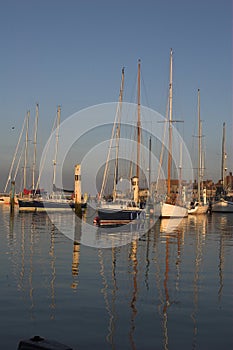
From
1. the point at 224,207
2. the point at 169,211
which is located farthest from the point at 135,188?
the point at 224,207

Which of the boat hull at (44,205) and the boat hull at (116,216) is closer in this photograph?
the boat hull at (116,216)

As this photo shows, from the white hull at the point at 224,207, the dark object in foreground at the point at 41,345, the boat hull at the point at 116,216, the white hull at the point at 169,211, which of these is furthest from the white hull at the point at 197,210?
the dark object in foreground at the point at 41,345

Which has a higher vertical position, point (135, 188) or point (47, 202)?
point (135, 188)

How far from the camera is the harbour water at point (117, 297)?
11789mm

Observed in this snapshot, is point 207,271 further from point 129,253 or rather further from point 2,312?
point 2,312

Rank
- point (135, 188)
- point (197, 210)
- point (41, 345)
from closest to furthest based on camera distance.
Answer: point (41, 345) < point (135, 188) < point (197, 210)

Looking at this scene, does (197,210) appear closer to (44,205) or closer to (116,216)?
(44,205)

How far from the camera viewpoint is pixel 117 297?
1583 cm

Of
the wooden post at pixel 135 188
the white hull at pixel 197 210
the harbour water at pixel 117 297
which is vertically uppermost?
the wooden post at pixel 135 188

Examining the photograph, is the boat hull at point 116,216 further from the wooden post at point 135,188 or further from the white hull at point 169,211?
the white hull at point 169,211

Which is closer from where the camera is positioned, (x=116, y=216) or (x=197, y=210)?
(x=116, y=216)

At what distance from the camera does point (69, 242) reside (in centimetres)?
3170

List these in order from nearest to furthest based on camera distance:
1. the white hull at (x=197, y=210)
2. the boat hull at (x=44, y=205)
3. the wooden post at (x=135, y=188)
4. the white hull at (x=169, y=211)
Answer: the wooden post at (x=135, y=188)
the white hull at (x=169, y=211)
the white hull at (x=197, y=210)
the boat hull at (x=44, y=205)

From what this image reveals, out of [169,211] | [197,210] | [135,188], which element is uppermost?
[135,188]
